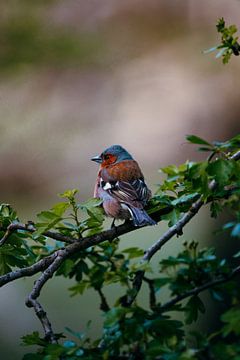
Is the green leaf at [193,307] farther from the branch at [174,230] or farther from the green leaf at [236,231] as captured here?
the green leaf at [236,231]

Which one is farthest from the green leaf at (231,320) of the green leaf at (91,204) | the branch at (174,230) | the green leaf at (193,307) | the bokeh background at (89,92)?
the bokeh background at (89,92)

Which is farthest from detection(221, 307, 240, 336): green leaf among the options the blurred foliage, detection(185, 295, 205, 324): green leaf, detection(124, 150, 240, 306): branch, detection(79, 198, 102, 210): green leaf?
the blurred foliage

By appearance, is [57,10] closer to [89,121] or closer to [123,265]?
[89,121]

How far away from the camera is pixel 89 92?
6.56m

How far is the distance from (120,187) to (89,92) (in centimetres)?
283

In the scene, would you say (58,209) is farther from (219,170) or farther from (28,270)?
(219,170)

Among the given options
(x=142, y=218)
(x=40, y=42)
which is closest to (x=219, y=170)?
(x=142, y=218)

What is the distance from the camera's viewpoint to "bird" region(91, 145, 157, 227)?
11.4 feet

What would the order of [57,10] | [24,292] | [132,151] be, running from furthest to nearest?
[57,10]
[132,151]
[24,292]

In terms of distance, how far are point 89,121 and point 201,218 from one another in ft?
5.21

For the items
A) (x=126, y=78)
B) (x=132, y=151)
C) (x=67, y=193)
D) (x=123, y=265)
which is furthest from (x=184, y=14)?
(x=123, y=265)

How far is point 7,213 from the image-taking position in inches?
105

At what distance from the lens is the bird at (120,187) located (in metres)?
3.48

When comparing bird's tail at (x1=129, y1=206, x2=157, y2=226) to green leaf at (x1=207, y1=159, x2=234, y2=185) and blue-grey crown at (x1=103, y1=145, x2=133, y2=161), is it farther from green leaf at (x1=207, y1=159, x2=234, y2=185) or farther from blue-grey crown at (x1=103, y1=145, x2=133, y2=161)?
blue-grey crown at (x1=103, y1=145, x2=133, y2=161)
